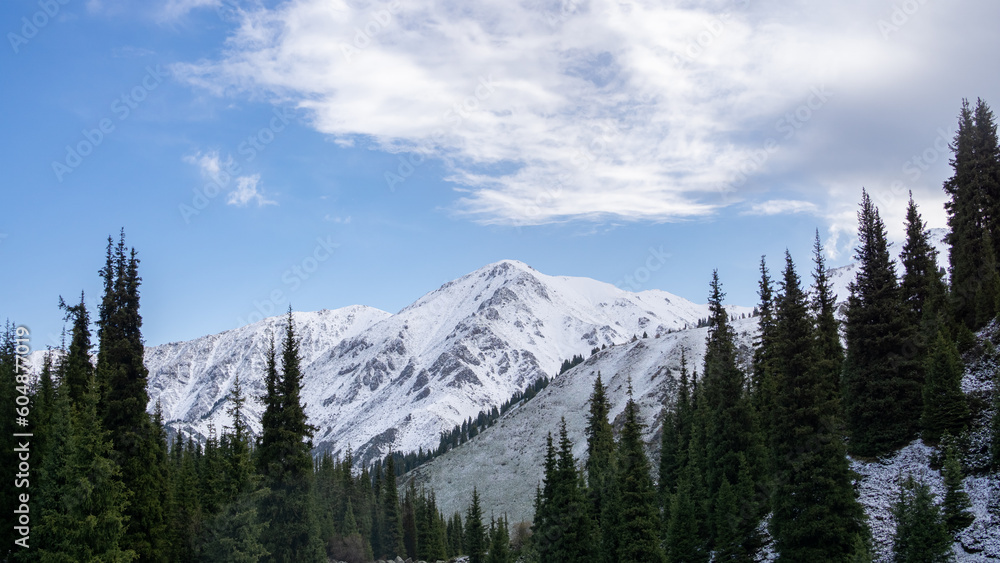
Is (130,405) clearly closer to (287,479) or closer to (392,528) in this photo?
(287,479)

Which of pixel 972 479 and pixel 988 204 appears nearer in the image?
pixel 972 479

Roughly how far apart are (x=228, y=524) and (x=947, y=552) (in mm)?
36490

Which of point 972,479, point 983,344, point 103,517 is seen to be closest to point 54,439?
point 103,517

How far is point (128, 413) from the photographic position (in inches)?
1660

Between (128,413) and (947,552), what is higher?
(128,413)

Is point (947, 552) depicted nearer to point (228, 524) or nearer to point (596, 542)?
point (596, 542)

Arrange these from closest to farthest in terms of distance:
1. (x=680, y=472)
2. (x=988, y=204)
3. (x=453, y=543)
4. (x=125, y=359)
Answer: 1. (x=125, y=359)
2. (x=988, y=204)
3. (x=680, y=472)
4. (x=453, y=543)

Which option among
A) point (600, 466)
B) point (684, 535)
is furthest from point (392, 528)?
point (684, 535)

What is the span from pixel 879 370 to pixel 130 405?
46513 mm

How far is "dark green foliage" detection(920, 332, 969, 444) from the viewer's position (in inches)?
1533

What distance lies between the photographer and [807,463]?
35.1 meters

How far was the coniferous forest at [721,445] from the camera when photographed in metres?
34.8

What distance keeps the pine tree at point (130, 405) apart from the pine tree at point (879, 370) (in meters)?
43.8

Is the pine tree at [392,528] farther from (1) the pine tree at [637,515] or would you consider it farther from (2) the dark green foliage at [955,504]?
(2) the dark green foliage at [955,504]
